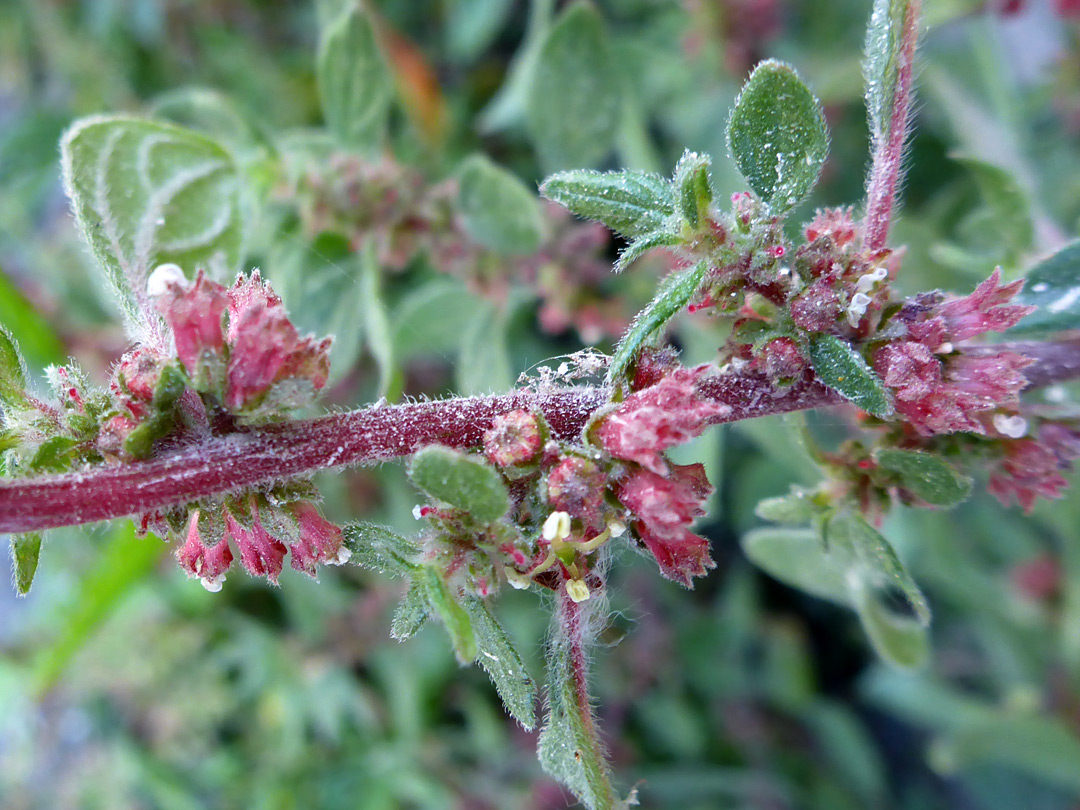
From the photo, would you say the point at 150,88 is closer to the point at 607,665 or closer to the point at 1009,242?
the point at 607,665

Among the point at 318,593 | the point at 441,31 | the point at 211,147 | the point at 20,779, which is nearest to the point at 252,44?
the point at 441,31

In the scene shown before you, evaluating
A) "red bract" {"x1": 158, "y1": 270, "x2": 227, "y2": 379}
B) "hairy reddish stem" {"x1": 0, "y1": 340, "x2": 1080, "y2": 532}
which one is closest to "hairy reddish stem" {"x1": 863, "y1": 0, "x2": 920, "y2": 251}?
"hairy reddish stem" {"x1": 0, "y1": 340, "x2": 1080, "y2": 532}

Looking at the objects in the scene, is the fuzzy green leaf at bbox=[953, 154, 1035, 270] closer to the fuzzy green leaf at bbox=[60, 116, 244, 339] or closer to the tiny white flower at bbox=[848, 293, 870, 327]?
the tiny white flower at bbox=[848, 293, 870, 327]

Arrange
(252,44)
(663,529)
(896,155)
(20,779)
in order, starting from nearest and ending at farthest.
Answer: (663,529) < (896,155) < (252,44) < (20,779)

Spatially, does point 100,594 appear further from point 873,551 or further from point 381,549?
point 873,551

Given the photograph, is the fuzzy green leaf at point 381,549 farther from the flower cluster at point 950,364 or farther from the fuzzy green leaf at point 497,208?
the fuzzy green leaf at point 497,208

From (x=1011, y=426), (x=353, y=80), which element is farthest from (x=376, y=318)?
(x=1011, y=426)

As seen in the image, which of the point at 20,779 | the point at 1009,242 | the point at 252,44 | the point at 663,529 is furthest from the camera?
the point at 20,779
